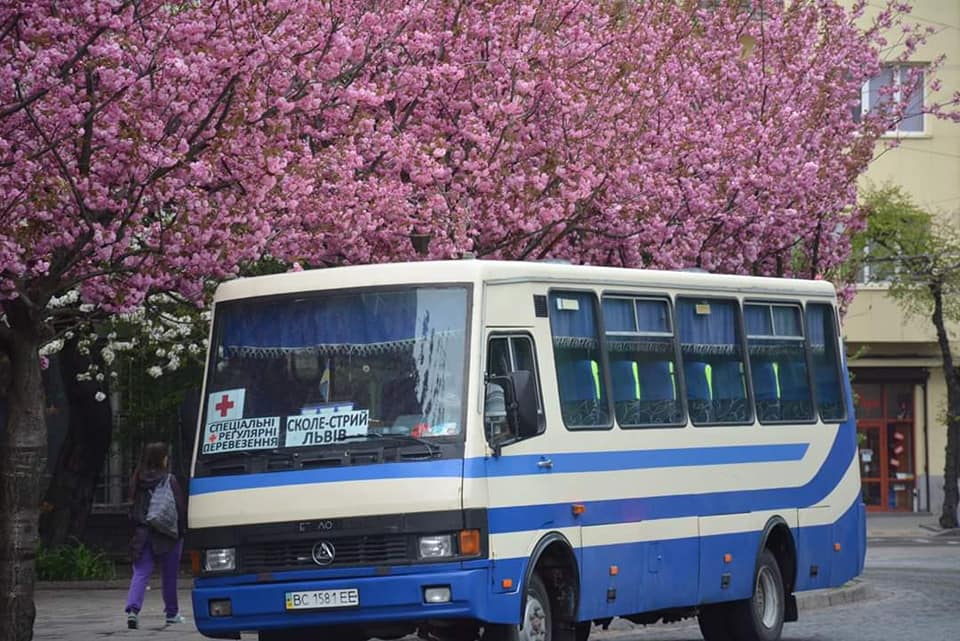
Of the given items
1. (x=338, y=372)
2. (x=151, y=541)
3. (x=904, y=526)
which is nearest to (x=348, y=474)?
(x=338, y=372)

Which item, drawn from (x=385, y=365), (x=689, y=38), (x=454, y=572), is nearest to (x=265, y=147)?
(x=385, y=365)

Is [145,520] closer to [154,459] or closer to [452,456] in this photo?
[154,459]

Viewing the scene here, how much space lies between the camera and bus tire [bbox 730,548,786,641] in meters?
17.7

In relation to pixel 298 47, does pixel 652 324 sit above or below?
below

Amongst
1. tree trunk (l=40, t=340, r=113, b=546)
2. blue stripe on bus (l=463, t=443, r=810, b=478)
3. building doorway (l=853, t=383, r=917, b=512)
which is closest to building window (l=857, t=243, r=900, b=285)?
building doorway (l=853, t=383, r=917, b=512)

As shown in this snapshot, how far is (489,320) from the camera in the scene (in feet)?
45.7

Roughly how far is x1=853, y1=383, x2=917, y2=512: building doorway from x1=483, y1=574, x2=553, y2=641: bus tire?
1581 inches

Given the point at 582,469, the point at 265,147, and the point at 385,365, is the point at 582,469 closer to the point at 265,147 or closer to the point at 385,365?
the point at 385,365

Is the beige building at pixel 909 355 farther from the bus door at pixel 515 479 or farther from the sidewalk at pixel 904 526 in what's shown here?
the bus door at pixel 515 479

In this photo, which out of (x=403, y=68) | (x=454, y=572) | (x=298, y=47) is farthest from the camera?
(x=403, y=68)

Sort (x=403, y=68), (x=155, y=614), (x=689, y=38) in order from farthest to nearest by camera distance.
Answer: (x=689, y=38)
(x=155, y=614)
(x=403, y=68)

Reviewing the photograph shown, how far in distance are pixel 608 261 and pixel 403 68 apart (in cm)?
569

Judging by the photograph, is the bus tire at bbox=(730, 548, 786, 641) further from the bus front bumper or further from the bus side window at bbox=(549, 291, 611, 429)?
the bus front bumper

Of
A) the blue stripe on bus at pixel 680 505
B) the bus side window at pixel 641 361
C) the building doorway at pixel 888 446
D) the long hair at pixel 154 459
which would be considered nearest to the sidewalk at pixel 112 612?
the long hair at pixel 154 459
